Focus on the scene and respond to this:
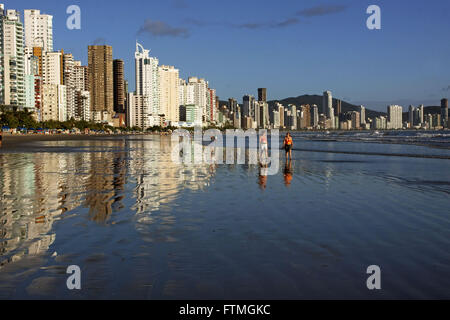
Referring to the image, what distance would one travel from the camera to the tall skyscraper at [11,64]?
165m

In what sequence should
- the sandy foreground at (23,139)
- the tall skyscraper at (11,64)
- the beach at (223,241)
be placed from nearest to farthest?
the beach at (223,241), the sandy foreground at (23,139), the tall skyscraper at (11,64)

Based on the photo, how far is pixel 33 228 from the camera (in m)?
9.32

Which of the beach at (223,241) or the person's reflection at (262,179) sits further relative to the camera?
the person's reflection at (262,179)

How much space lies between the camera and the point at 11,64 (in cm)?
16800

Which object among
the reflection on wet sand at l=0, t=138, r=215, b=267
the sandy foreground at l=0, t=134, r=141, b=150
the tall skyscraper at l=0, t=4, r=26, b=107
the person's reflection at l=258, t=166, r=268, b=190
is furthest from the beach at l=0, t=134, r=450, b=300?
the tall skyscraper at l=0, t=4, r=26, b=107

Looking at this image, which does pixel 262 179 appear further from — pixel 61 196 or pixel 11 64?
pixel 11 64

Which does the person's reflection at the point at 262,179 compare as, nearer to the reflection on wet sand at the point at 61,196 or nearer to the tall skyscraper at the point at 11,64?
the reflection on wet sand at the point at 61,196

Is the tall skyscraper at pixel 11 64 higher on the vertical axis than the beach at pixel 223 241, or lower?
higher

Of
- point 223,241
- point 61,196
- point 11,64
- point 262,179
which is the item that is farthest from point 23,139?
point 223,241

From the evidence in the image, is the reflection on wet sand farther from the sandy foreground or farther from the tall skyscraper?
the tall skyscraper

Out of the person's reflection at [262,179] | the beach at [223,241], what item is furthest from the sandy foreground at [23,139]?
the beach at [223,241]
